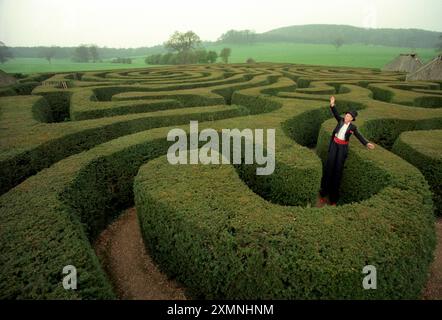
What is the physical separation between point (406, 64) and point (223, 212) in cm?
3952

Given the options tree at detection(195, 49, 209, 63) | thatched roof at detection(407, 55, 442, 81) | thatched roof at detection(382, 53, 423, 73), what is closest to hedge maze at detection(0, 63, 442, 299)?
thatched roof at detection(407, 55, 442, 81)

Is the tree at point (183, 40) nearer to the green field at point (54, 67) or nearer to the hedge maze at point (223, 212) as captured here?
the green field at point (54, 67)

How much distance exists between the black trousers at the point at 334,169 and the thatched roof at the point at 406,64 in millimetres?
32143

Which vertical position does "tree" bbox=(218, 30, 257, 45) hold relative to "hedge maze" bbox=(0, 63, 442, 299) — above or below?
above

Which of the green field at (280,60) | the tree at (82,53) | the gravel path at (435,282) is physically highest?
the tree at (82,53)

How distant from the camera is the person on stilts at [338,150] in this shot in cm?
794

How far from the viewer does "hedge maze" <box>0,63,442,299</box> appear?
4254 mm

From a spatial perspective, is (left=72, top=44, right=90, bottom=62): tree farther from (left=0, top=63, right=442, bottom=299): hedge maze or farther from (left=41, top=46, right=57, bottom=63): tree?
(left=0, top=63, right=442, bottom=299): hedge maze

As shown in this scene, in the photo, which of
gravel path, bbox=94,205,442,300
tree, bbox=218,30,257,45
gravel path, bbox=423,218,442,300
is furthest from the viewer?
tree, bbox=218,30,257,45

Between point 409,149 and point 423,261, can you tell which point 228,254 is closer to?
point 423,261

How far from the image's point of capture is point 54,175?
268 inches

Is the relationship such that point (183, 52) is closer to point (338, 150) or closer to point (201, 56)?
point (201, 56)

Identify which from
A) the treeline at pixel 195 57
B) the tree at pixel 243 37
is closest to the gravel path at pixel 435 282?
the treeline at pixel 195 57
